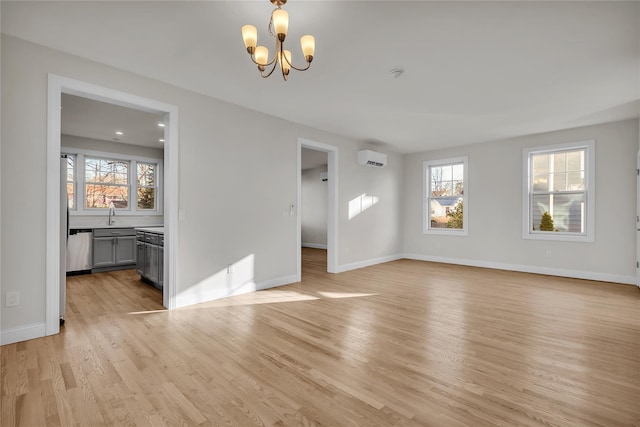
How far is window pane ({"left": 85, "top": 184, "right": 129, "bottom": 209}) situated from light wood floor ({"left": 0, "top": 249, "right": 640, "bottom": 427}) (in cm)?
290

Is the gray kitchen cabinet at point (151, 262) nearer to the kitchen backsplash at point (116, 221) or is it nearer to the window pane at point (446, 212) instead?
the kitchen backsplash at point (116, 221)

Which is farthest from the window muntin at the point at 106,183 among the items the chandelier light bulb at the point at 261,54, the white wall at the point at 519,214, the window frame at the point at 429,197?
the window frame at the point at 429,197

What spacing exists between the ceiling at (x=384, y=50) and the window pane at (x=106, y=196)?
4047 millimetres

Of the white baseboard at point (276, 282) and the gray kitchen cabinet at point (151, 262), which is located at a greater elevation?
the gray kitchen cabinet at point (151, 262)

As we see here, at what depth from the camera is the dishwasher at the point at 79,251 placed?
5359mm

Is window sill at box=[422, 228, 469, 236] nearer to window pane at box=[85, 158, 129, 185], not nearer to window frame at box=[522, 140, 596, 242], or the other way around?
window frame at box=[522, 140, 596, 242]

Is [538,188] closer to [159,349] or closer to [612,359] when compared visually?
[612,359]

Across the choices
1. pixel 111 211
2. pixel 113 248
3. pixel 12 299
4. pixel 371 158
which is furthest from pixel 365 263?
pixel 111 211

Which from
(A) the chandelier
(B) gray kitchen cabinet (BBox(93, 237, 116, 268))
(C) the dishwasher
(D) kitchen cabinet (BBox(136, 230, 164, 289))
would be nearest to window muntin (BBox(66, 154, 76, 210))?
(C) the dishwasher

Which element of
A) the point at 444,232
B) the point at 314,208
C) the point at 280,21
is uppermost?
→ the point at 280,21

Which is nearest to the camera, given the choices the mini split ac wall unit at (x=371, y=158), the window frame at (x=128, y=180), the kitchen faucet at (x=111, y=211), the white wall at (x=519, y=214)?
the white wall at (x=519, y=214)

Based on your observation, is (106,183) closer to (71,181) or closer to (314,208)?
(71,181)

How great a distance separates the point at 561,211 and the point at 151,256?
7147 mm

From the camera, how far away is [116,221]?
6426mm
